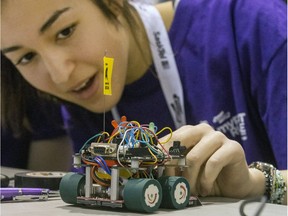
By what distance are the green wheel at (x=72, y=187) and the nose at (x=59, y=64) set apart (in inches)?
14.7

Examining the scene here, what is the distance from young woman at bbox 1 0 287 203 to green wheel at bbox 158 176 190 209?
12.1 inches

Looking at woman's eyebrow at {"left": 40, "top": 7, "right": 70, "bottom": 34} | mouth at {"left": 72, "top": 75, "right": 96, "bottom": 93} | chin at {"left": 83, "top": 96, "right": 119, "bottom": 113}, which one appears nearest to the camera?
woman's eyebrow at {"left": 40, "top": 7, "right": 70, "bottom": 34}

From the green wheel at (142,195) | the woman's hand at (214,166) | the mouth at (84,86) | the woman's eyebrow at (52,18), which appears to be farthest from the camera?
the mouth at (84,86)

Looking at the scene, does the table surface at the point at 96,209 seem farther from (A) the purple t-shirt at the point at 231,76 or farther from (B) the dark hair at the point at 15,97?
(B) the dark hair at the point at 15,97

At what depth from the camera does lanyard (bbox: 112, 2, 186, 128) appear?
1174 mm

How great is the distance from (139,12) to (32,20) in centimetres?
33

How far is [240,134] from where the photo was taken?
1.10 m

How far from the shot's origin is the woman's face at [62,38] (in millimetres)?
906

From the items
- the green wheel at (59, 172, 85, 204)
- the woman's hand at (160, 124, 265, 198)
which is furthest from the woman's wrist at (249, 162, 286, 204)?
the green wheel at (59, 172, 85, 204)

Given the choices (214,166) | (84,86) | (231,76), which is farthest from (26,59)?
(214,166)

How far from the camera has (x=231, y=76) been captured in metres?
1.12

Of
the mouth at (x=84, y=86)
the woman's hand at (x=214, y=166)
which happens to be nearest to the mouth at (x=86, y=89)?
the mouth at (x=84, y=86)

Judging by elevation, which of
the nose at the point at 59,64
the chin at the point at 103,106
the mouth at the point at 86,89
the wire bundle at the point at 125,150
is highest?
the nose at the point at 59,64

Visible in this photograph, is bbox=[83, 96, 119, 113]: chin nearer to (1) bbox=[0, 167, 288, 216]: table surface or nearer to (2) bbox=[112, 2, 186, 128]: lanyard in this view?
(2) bbox=[112, 2, 186, 128]: lanyard
